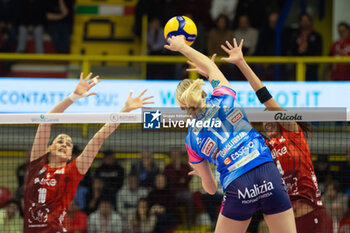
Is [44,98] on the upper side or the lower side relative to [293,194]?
upper

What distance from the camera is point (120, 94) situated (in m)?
11.9

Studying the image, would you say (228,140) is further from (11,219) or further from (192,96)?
(11,219)

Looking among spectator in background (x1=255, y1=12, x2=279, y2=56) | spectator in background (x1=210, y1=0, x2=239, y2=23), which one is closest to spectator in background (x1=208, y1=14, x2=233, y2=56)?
spectator in background (x1=255, y1=12, x2=279, y2=56)

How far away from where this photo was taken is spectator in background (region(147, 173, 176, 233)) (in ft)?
33.0

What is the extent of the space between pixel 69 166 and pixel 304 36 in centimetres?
860

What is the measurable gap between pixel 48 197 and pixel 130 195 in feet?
13.1

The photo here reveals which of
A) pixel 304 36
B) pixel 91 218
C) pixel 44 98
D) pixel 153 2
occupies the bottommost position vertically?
pixel 91 218

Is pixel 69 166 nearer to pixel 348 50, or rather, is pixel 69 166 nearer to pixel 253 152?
pixel 253 152

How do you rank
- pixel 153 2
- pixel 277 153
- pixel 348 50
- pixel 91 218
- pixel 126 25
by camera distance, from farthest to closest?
pixel 126 25 → pixel 153 2 → pixel 348 50 → pixel 91 218 → pixel 277 153

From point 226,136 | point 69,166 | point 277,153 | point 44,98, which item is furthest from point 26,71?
point 226,136

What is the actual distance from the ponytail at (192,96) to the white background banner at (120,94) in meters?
6.57

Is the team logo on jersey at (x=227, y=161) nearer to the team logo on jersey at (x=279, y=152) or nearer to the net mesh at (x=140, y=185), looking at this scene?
the team logo on jersey at (x=279, y=152)

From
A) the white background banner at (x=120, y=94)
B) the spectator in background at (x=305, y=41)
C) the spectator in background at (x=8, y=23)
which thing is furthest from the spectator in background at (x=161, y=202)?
the spectator in background at (x=8, y=23)

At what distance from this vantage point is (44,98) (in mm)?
11711
